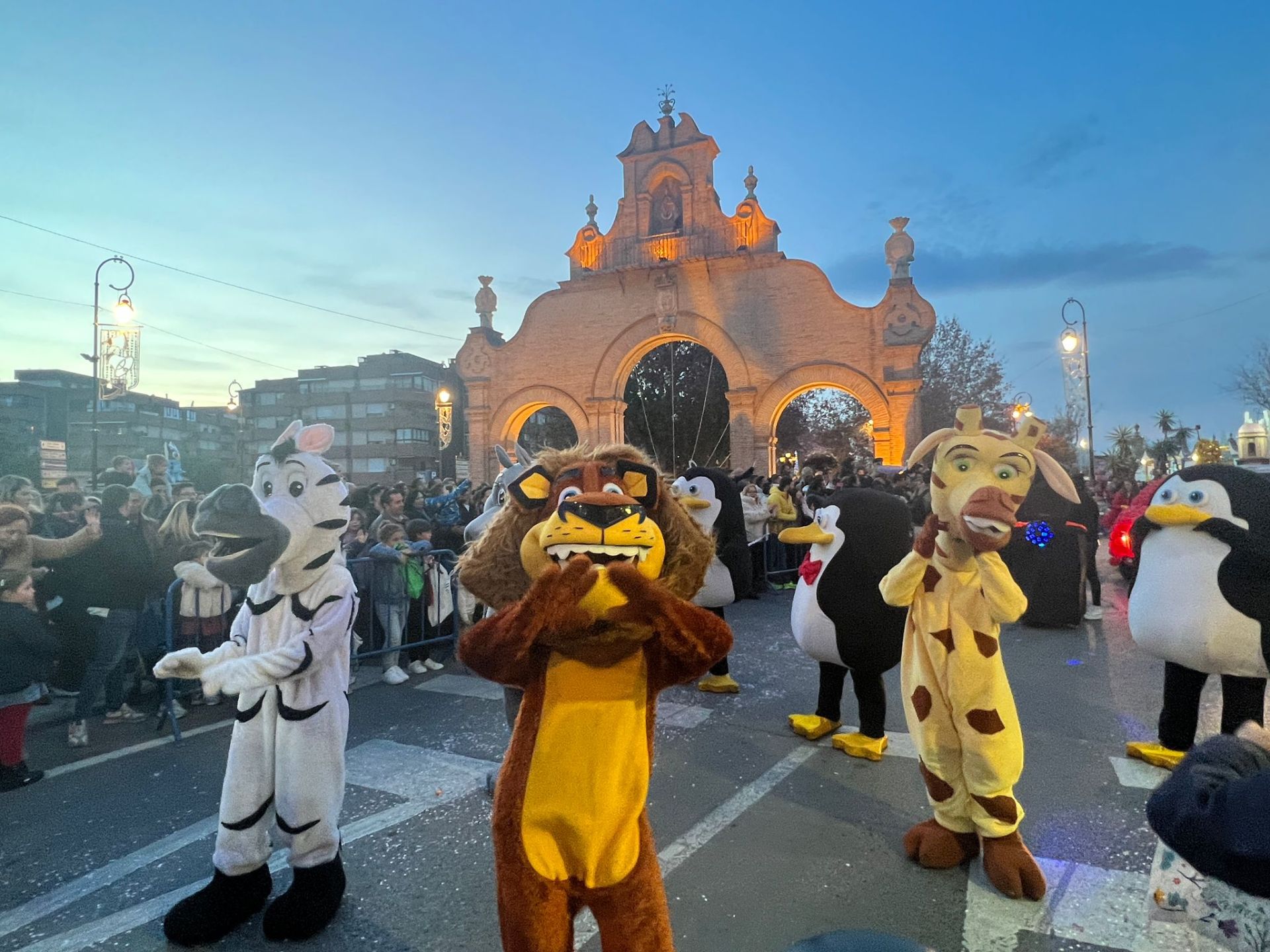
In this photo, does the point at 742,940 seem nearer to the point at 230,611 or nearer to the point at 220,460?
the point at 230,611

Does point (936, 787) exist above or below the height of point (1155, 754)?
above

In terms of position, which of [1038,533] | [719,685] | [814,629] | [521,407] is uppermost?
[521,407]

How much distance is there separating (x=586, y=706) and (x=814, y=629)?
249 centimetres

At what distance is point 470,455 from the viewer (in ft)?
72.3

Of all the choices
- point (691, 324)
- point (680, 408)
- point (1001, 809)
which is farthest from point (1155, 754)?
point (680, 408)

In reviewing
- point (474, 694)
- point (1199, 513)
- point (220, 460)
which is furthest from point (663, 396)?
point (220, 460)

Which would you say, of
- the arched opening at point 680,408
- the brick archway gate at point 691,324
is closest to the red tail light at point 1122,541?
the brick archway gate at point 691,324

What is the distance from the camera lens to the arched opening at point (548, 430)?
97.0 ft

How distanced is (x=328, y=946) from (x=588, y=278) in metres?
20.2

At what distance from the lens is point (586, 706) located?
1.98 m

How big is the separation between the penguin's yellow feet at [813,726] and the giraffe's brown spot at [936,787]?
1480 millimetres

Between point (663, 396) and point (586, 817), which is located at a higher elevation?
point (663, 396)

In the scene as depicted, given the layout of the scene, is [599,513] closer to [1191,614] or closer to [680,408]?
[1191,614]

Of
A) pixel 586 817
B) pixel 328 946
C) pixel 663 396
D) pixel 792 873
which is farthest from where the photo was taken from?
pixel 663 396
